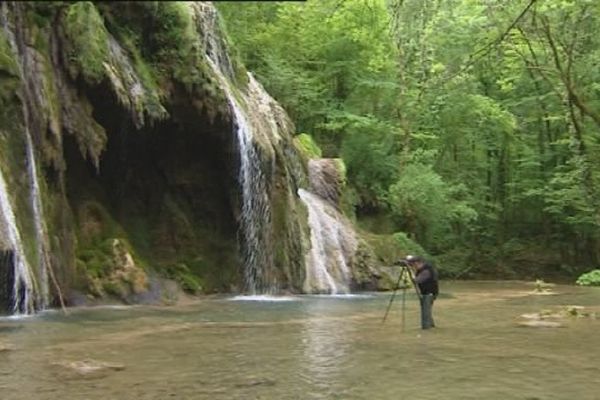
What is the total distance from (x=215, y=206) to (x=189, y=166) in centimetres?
135

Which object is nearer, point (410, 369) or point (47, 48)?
point (410, 369)

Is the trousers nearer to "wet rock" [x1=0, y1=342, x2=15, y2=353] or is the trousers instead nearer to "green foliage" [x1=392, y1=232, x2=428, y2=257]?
"wet rock" [x1=0, y1=342, x2=15, y2=353]

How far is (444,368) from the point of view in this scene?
29.9 feet

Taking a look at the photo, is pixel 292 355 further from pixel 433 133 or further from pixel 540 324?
pixel 433 133

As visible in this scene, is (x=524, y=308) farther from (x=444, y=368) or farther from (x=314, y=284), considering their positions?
(x=444, y=368)

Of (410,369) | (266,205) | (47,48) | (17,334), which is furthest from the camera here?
(266,205)

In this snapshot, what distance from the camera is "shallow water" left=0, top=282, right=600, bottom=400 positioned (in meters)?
7.70

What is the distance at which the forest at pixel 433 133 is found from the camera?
32938mm

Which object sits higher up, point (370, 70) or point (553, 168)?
point (370, 70)

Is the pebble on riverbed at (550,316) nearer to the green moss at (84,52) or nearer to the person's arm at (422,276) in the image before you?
the person's arm at (422,276)

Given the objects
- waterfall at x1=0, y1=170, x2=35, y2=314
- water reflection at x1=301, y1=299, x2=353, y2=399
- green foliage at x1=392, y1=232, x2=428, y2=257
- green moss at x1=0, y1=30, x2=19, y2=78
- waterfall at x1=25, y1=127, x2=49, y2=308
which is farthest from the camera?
green foliage at x1=392, y1=232, x2=428, y2=257

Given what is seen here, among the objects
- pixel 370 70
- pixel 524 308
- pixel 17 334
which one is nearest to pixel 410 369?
pixel 17 334

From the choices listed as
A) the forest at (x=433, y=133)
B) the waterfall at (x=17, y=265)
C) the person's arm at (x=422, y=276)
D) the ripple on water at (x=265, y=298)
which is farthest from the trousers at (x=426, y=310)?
the forest at (x=433, y=133)

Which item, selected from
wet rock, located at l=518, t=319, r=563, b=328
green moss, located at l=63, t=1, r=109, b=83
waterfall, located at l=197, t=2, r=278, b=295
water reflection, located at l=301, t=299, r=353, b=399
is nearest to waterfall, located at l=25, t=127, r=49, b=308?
green moss, located at l=63, t=1, r=109, b=83
